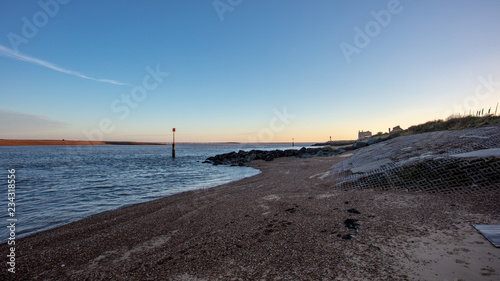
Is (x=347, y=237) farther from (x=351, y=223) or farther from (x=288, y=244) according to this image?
(x=288, y=244)

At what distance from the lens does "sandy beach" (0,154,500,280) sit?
11.5ft

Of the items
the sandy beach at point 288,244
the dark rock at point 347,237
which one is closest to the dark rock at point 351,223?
the sandy beach at point 288,244

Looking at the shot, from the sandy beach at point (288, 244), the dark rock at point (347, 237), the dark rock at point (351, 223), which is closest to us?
the sandy beach at point (288, 244)

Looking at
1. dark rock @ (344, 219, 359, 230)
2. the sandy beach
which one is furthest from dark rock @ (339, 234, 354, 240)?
dark rock @ (344, 219, 359, 230)

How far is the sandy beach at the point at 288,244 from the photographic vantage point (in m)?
3.50

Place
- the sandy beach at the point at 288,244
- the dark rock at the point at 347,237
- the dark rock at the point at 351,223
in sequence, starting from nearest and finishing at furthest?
the sandy beach at the point at 288,244, the dark rock at the point at 347,237, the dark rock at the point at 351,223

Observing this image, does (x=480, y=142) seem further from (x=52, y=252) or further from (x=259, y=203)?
(x=52, y=252)

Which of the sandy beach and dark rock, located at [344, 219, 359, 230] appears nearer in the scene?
the sandy beach

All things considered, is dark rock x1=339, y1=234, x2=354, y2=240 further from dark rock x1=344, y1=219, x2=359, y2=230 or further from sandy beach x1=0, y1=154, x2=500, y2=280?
dark rock x1=344, y1=219, x2=359, y2=230

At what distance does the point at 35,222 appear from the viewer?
7.88 m

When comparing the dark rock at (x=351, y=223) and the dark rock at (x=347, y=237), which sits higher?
the dark rock at (x=351, y=223)

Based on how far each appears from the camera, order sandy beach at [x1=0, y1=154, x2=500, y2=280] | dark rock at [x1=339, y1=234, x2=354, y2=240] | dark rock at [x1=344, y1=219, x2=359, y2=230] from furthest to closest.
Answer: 1. dark rock at [x1=344, y1=219, x2=359, y2=230]
2. dark rock at [x1=339, y1=234, x2=354, y2=240]
3. sandy beach at [x1=0, y1=154, x2=500, y2=280]

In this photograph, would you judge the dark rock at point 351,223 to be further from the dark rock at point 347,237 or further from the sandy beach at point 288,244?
the dark rock at point 347,237

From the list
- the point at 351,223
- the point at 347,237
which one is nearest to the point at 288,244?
the point at 347,237
